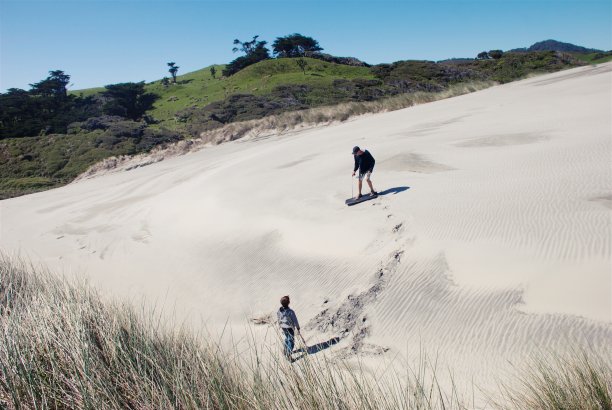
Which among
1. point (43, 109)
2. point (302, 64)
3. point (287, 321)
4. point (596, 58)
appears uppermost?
point (302, 64)

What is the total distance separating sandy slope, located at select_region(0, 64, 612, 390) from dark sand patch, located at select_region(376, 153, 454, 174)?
8 cm

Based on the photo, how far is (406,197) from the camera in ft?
33.9

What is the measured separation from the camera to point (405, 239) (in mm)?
8367

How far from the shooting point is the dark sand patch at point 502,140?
12567 millimetres

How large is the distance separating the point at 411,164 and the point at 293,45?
73.4 metres

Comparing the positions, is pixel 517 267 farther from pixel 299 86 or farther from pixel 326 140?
pixel 299 86

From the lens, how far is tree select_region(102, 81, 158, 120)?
4847 cm

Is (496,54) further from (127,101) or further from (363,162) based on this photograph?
(363,162)

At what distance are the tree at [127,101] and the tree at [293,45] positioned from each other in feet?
109

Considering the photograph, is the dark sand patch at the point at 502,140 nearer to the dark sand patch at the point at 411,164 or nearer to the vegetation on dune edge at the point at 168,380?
the dark sand patch at the point at 411,164

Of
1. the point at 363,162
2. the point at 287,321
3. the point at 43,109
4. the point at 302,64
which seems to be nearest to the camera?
the point at 287,321

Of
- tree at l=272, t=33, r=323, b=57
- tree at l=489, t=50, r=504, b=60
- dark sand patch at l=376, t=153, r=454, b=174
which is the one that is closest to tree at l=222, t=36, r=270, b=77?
tree at l=272, t=33, r=323, b=57

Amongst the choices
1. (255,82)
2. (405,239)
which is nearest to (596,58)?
(255,82)

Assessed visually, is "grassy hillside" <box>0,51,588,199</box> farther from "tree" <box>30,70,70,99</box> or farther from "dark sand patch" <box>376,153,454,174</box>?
"dark sand patch" <box>376,153,454,174</box>
